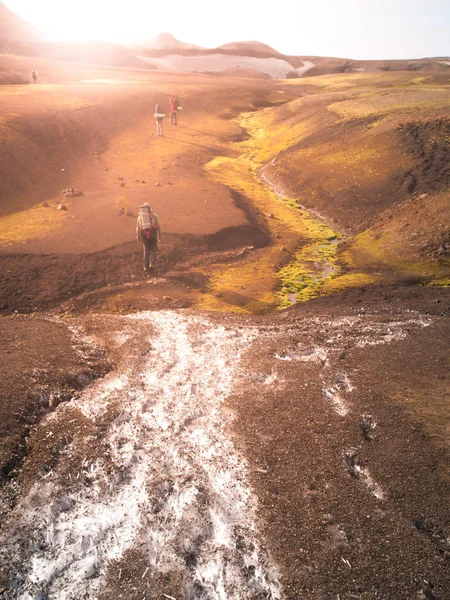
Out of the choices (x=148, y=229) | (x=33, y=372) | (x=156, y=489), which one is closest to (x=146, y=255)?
(x=148, y=229)

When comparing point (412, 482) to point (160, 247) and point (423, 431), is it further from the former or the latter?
point (160, 247)

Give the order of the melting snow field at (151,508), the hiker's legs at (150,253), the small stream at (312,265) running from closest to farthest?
1. the melting snow field at (151,508)
2. the hiker's legs at (150,253)
3. the small stream at (312,265)

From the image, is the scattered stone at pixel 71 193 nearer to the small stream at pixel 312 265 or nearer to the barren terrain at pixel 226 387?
the barren terrain at pixel 226 387

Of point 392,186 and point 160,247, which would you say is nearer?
point 160,247

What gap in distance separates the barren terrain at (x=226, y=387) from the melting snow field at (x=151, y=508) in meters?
0.04

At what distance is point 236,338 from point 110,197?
16.2 metres

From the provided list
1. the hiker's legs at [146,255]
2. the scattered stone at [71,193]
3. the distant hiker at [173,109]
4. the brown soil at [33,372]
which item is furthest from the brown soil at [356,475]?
the distant hiker at [173,109]

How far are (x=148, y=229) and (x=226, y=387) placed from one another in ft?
28.1

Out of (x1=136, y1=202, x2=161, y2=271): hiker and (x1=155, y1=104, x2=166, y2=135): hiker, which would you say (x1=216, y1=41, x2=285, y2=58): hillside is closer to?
(x1=155, y1=104, x2=166, y2=135): hiker

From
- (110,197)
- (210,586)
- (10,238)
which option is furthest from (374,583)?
(110,197)

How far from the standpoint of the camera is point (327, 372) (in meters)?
11.4

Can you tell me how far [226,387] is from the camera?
1102cm

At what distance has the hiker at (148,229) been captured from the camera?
16.4 meters

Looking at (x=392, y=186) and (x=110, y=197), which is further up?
(x=392, y=186)
